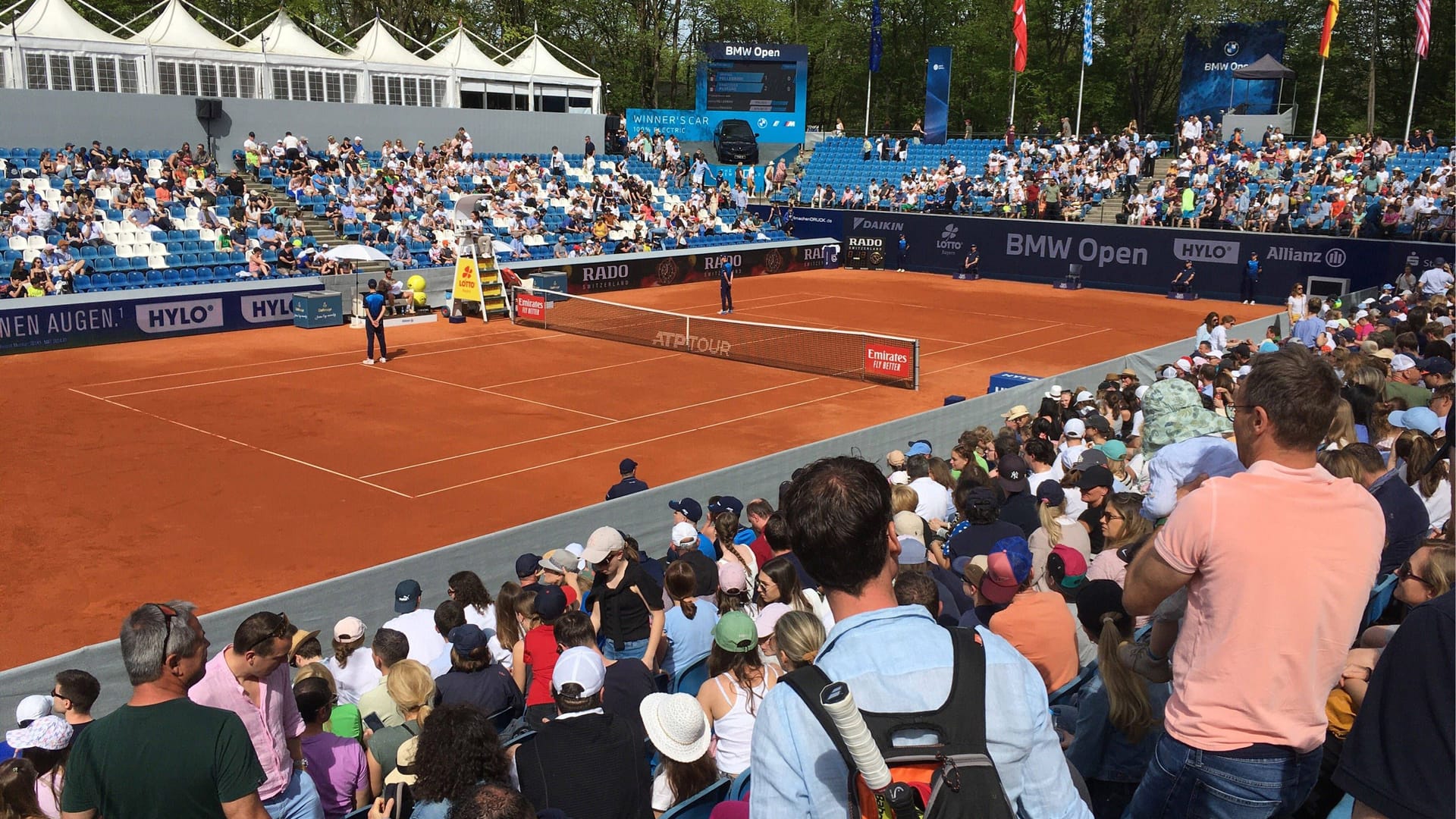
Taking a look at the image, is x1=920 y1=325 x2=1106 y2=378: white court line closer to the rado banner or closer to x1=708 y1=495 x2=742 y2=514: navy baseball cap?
the rado banner

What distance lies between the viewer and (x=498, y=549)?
1090 centimetres

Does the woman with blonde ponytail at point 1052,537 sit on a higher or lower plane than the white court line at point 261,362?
higher

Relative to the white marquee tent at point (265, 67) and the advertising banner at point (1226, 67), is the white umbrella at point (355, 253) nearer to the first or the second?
the white marquee tent at point (265, 67)

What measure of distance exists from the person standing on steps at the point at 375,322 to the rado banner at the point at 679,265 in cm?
896

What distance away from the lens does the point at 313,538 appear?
555 inches

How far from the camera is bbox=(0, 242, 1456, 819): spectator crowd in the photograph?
2.46 m

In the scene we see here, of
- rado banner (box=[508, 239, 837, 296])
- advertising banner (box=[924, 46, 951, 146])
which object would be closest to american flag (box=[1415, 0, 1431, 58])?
advertising banner (box=[924, 46, 951, 146])

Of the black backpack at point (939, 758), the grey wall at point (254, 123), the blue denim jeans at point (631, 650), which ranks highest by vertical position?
the grey wall at point (254, 123)

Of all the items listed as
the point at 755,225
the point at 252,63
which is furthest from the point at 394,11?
the point at 755,225

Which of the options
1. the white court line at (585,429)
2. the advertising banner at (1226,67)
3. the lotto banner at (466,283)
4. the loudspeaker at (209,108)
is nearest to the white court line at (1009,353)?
the white court line at (585,429)

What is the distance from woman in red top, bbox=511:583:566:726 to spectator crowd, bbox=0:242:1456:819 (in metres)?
0.02

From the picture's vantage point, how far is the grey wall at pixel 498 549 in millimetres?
8195

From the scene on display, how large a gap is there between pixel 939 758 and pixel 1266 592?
1395 millimetres

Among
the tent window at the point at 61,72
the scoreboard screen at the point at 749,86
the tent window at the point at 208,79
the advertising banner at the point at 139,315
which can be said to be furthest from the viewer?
the scoreboard screen at the point at 749,86
